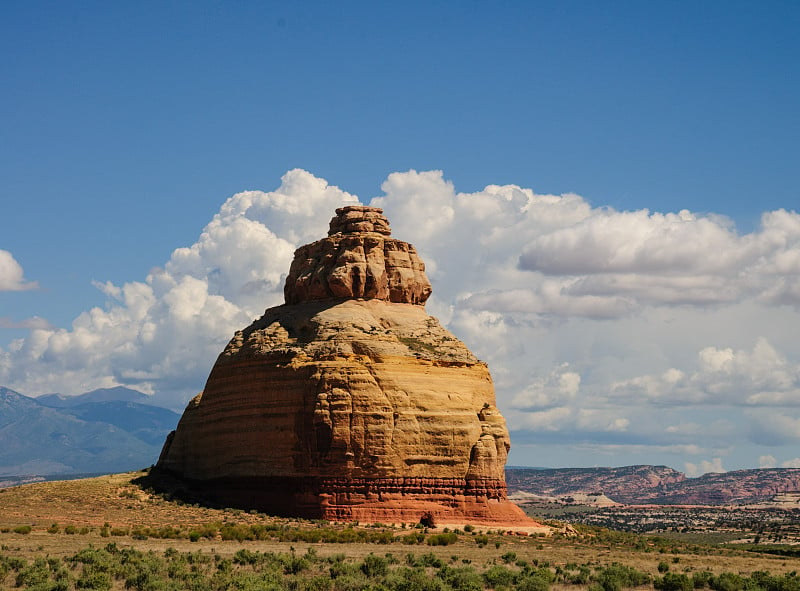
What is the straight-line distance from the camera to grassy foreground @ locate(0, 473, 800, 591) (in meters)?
43.8

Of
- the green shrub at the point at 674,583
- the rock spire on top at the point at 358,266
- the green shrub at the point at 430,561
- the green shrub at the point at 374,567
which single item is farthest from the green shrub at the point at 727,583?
the rock spire on top at the point at 358,266

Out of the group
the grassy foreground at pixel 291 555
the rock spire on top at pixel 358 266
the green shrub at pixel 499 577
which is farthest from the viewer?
the rock spire on top at pixel 358 266

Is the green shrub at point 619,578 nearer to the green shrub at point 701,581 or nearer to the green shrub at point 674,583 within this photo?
the green shrub at point 674,583

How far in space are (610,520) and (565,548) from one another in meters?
73.8

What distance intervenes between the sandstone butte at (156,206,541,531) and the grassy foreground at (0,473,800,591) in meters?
2.10

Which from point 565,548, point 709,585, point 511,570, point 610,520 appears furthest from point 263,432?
point 610,520

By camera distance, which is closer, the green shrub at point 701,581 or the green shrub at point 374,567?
the green shrub at point 374,567

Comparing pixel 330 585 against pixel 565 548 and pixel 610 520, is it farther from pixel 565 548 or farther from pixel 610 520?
pixel 610 520

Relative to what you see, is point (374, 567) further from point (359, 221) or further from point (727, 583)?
point (359, 221)

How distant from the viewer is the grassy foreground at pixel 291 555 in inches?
1726

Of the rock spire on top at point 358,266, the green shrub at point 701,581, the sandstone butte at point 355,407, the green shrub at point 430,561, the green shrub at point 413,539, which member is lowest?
the green shrub at point 701,581

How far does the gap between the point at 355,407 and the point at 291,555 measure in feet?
48.7

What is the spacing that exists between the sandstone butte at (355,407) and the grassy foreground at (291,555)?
2.10 m

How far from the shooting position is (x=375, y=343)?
6594cm
